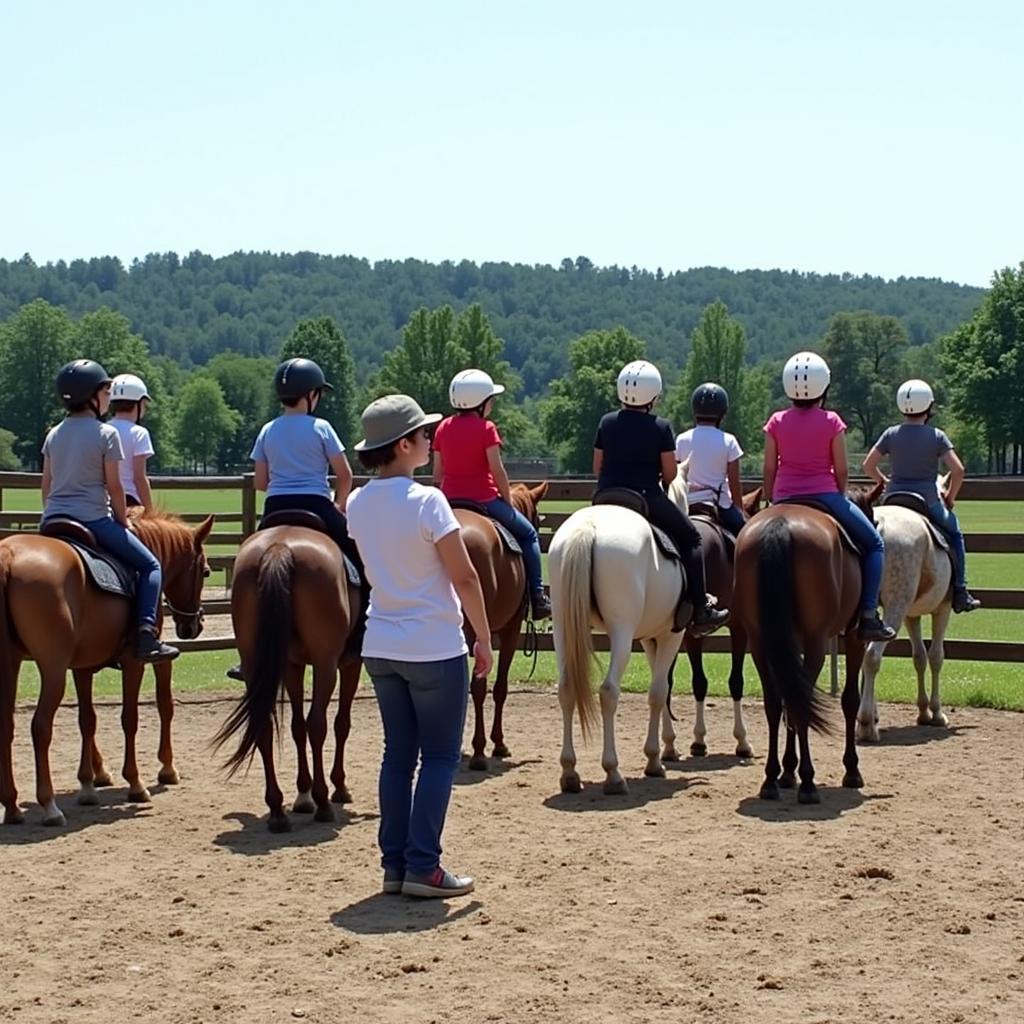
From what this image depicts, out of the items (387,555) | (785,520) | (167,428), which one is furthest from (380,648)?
(167,428)

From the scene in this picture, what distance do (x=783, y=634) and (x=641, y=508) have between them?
151 centimetres

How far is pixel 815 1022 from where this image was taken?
579cm

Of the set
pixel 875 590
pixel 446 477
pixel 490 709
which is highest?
pixel 446 477

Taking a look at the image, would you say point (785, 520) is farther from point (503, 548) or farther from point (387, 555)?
point (387, 555)

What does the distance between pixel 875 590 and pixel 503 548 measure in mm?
2867

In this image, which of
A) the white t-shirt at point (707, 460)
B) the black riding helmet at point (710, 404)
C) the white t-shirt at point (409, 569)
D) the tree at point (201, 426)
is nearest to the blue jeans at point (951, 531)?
the white t-shirt at point (707, 460)

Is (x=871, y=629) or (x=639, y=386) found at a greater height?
(x=639, y=386)

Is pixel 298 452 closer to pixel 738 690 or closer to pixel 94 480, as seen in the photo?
pixel 94 480

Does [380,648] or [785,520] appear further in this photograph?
[785,520]

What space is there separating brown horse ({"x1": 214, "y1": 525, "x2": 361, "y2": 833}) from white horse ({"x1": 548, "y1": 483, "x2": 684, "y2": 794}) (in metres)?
1.41

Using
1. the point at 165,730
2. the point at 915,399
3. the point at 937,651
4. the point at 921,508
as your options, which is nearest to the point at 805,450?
the point at 915,399

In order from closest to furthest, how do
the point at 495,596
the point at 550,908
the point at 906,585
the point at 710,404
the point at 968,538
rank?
the point at 550,908, the point at 495,596, the point at 710,404, the point at 906,585, the point at 968,538

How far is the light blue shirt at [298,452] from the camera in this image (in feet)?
33.6

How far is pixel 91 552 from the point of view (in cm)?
1011
